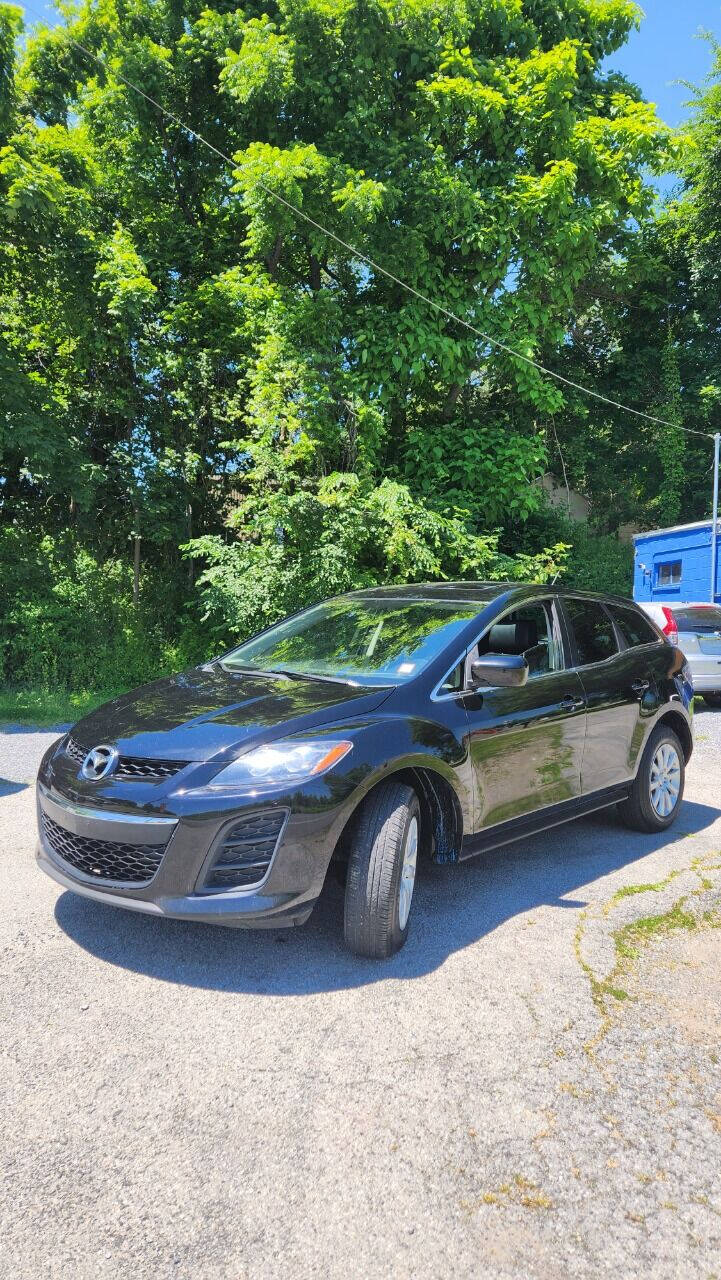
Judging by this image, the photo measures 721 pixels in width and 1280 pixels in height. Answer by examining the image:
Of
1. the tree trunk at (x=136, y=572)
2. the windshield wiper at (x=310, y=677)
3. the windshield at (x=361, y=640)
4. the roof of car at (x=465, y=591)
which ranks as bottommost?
the windshield wiper at (x=310, y=677)

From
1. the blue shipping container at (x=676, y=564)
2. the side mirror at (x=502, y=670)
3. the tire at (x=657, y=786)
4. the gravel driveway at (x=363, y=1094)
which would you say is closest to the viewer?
the gravel driveway at (x=363, y=1094)

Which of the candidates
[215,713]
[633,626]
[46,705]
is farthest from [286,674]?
[46,705]

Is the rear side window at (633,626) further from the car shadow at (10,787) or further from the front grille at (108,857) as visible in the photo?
→ the car shadow at (10,787)

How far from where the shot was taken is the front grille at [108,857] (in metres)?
2.81

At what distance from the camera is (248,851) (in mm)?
2787

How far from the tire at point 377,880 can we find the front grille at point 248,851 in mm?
377

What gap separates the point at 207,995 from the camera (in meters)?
2.79

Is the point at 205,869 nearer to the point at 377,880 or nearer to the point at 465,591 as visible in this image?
the point at 377,880

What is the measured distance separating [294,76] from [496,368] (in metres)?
4.91

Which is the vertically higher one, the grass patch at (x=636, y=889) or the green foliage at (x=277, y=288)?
the green foliage at (x=277, y=288)

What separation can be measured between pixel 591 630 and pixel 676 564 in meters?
20.3

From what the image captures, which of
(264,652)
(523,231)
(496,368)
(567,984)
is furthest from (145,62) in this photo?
(567,984)

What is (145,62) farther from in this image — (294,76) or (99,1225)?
(99,1225)

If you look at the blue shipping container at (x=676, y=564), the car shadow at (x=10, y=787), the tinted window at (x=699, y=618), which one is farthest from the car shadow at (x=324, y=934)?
the blue shipping container at (x=676, y=564)
